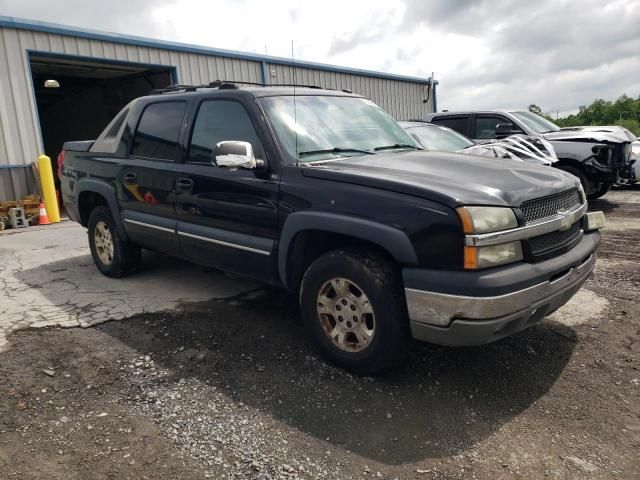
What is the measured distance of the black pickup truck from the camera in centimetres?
273

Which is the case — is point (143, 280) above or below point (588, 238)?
below

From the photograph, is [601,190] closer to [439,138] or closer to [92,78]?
[439,138]

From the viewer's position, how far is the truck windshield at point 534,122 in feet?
31.0

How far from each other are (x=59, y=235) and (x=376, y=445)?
7.29 m

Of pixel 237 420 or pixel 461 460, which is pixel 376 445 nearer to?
pixel 461 460

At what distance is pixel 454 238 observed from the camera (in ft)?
8.75

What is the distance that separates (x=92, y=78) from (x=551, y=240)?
17958 millimetres

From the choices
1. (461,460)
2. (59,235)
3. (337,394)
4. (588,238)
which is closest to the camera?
(461,460)

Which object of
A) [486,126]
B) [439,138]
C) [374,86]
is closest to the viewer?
[439,138]

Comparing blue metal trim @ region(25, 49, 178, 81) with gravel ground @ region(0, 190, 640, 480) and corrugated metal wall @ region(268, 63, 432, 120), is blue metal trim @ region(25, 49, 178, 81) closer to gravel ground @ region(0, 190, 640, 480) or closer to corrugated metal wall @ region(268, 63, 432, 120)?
corrugated metal wall @ region(268, 63, 432, 120)

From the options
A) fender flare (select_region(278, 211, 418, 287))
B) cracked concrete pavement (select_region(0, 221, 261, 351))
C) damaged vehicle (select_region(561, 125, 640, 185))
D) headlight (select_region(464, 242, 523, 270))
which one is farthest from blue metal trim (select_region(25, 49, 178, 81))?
headlight (select_region(464, 242, 523, 270))

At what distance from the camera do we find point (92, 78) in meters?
17.5

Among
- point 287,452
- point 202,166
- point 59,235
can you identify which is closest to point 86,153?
point 202,166

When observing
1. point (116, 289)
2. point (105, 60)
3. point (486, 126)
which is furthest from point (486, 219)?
point (105, 60)
